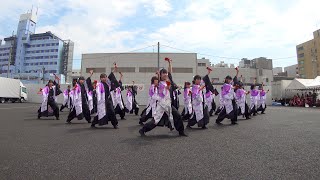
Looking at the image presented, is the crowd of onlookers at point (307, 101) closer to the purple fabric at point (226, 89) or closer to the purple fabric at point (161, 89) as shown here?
the purple fabric at point (226, 89)

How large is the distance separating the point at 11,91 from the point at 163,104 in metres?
31.9

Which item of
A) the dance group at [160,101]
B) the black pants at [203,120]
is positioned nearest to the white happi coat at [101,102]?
the dance group at [160,101]

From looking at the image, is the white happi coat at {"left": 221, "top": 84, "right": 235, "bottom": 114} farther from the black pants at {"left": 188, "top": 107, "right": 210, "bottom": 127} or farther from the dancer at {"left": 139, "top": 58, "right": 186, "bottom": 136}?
the dancer at {"left": 139, "top": 58, "right": 186, "bottom": 136}

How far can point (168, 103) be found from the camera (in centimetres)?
660

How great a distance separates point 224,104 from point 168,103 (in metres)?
3.86

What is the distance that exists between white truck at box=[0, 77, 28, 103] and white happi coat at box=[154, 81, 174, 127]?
3038cm

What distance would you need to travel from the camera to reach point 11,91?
32.7 meters

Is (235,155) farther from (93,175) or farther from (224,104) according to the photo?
(224,104)

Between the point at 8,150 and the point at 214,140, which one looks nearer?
the point at 8,150

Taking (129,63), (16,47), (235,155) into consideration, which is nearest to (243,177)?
(235,155)

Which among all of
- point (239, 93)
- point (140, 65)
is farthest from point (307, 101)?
point (140, 65)

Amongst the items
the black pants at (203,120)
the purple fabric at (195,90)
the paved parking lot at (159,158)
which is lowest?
the paved parking lot at (159,158)

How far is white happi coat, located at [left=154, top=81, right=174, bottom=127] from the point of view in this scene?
6539mm

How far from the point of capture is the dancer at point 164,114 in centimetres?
653
